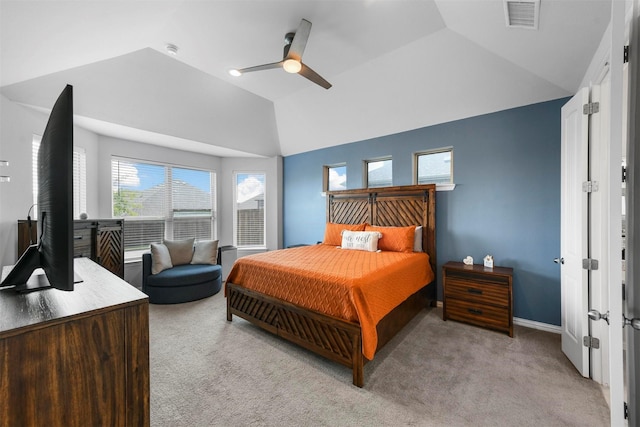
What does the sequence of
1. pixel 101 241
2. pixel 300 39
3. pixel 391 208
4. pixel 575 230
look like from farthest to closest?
pixel 391 208 < pixel 101 241 < pixel 300 39 < pixel 575 230

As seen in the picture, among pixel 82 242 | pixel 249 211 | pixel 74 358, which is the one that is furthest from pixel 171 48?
pixel 249 211

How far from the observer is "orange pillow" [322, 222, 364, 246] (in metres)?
4.24

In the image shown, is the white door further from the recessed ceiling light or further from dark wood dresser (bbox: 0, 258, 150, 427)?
the recessed ceiling light

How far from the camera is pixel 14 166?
2.72 m

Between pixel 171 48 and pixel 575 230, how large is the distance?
14.4 feet

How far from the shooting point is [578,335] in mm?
2227

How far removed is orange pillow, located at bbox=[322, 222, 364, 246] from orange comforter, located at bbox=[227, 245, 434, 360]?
802 millimetres

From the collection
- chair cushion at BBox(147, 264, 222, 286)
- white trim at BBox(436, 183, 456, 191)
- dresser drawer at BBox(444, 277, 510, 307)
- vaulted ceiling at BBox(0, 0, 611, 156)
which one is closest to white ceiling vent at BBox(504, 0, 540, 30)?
vaulted ceiling at BBox(0, 0, 611, 156)

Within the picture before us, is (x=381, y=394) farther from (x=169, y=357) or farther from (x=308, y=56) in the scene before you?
(x=308, y=56)

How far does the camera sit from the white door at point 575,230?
6.91ft

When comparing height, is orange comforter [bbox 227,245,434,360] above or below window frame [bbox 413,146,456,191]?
below

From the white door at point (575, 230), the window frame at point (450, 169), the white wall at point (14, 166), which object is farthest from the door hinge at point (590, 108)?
the white wall at point (14, 166)

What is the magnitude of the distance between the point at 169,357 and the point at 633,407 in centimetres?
315

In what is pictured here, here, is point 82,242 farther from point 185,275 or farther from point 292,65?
point 292,65
